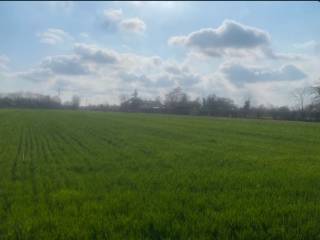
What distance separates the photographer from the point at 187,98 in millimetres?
160000

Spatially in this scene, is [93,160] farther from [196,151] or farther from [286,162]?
[286,162]

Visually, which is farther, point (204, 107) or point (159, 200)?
point (204, 107)

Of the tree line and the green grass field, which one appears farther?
the tree line

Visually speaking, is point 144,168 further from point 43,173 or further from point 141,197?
point 141,197

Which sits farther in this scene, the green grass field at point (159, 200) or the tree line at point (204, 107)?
the tree line at point (204, 107)

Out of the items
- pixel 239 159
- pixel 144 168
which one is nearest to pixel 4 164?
pixel 144 168

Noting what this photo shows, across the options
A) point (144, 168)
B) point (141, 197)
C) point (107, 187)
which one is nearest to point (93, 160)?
point (144, 168)

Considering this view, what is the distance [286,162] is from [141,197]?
28.5ft

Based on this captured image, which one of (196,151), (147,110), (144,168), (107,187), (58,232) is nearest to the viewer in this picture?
(58,232)

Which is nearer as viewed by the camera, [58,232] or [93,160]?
[58,232]

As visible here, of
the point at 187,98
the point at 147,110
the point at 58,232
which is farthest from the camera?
the point at 187,98

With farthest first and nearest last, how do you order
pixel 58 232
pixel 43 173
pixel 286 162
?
Answer: pixel 286 162 → pixel 43 173 → pixel 58 232

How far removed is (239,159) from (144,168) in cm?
496

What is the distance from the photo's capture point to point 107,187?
32.2 feet
